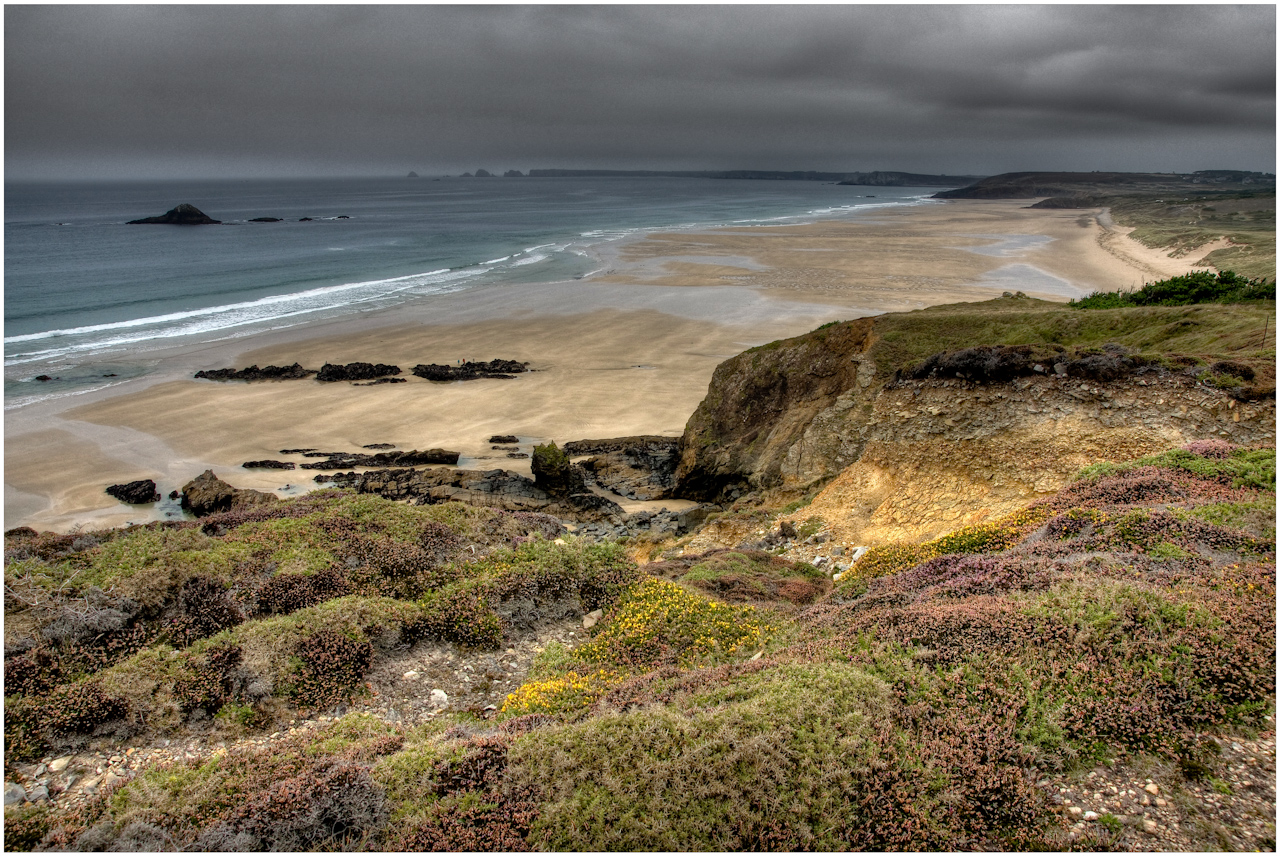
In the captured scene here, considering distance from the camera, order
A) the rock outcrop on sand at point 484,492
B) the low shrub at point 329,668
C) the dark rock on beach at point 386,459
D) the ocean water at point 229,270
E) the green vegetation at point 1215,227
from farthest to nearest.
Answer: the green vegetation at point 1215,227
the ocean water at point 229,270
the dark rock on beach at point 386,459
the rock outcrop on sand at point 484,492
the low shrub at point 329,668

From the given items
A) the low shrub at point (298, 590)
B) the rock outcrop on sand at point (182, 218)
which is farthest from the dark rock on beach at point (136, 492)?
the rock outcrop on sand at point (182, 218)

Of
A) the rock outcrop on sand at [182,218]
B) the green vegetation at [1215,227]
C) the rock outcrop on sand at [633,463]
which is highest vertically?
the rock outcrop on sand at [182,218]

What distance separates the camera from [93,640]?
7957mm

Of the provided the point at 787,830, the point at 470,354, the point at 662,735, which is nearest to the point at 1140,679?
the point at 787,830

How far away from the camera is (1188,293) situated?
23.1 m

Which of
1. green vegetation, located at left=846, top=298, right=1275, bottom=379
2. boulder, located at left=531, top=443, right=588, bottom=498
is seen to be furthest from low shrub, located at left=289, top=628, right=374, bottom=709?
green vegetation, located at left=846, top=298, right=1275, bottom=379

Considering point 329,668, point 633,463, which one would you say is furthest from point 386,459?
point 329,668

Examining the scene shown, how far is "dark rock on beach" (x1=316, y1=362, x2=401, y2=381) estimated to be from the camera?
35.6 metres

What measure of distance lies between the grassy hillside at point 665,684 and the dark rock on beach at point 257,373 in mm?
27020

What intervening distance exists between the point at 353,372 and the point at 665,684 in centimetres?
3317

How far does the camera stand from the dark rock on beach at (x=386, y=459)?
83.0 feet

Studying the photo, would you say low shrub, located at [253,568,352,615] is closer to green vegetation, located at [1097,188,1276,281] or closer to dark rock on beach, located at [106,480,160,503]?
dark rock on beach, located at [106,480,160,503]

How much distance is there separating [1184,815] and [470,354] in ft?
126

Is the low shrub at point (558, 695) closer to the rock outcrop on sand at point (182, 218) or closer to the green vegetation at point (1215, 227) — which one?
the green vegetation at point (1215, 227)
